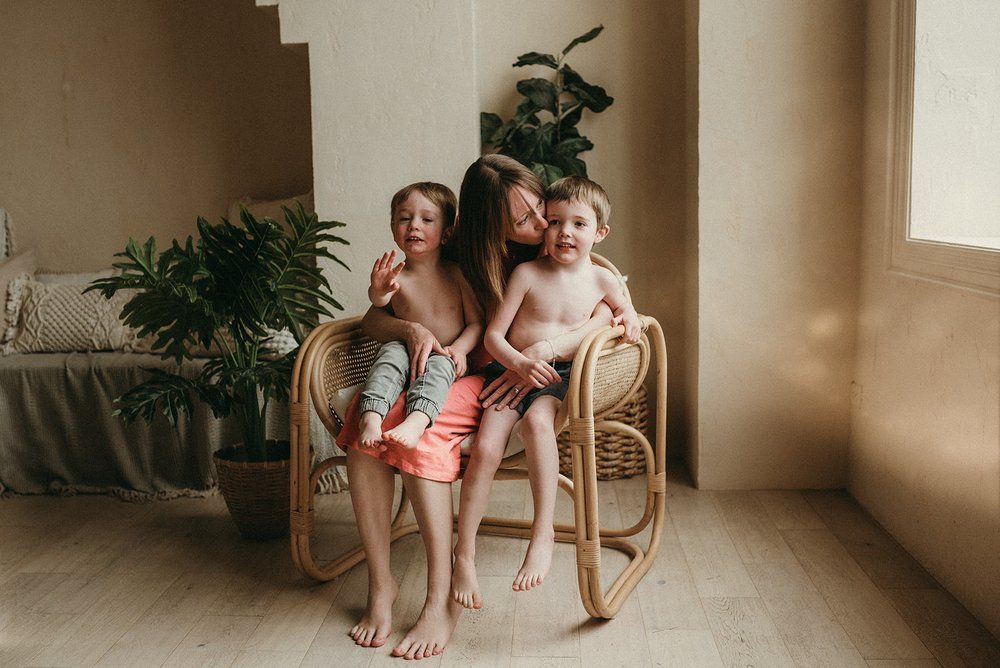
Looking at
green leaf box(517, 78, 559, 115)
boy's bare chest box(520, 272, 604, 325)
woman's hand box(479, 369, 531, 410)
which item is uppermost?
green leaf box(517, 78, 559, 115)

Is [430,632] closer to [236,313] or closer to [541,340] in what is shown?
[541,340]

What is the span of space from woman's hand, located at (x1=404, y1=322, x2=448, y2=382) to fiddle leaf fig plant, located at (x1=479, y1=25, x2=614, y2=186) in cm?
93

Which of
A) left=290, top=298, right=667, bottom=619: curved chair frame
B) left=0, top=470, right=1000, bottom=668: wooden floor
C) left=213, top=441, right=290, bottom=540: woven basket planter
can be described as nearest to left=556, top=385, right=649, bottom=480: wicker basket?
left=0, top=470, right=1000, bottom=668: wooden floor

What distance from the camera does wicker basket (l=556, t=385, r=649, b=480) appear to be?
2.85 m

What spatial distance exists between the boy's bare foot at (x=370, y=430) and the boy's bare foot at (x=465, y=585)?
0.31 metres

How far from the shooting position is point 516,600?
6.72ft

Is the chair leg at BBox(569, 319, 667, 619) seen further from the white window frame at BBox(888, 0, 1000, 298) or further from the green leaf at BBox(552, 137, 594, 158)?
the green leaf at BBox(552, 137, 594, 158)

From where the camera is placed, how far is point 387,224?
277 centimetres

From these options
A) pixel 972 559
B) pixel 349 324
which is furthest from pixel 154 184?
pixel 972 559

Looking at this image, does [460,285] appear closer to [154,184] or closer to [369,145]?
[369,145]

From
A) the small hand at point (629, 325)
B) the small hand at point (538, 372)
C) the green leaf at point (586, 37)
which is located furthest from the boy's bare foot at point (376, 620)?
the green leaf at point (586, 37)

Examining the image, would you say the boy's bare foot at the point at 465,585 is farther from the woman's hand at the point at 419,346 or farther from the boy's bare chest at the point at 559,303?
the boy's bare chest at the point at 559,303

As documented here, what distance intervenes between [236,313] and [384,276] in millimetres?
551

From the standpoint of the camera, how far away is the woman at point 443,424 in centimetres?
186
